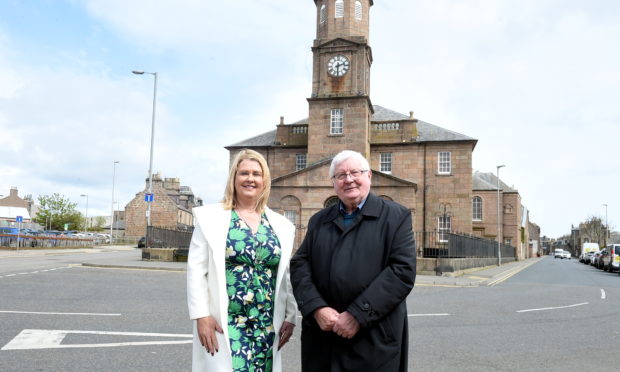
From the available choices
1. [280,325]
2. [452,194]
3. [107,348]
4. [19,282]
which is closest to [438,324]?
[107,348]

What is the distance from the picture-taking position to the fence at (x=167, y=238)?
25922 millimetres

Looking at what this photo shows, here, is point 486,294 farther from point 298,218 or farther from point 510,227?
point 510,227

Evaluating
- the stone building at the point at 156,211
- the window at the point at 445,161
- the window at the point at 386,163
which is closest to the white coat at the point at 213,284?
the window at the point at 445,161

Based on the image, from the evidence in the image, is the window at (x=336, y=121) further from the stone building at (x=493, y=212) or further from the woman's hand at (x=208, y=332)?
the woman's hand at (x=208, y=332)

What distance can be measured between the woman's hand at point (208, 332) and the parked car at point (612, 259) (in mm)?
33172

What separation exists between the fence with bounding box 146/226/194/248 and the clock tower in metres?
12.7

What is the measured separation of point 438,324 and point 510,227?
204 ft

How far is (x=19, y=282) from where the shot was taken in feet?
44.3

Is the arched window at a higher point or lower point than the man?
higher

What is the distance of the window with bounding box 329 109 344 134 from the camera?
3557 cm

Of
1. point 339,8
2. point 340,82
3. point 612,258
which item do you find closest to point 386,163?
point 340,82

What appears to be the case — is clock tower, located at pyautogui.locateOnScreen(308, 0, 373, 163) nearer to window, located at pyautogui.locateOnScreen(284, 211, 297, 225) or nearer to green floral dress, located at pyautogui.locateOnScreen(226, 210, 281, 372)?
window, located at pyautogui.locateOnScreen(284, 211, 297, 225)

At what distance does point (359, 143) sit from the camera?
35.2 meters

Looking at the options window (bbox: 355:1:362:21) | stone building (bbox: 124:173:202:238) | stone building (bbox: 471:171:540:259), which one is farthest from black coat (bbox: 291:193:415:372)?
stone building (bbox: 124:173:202:238)
